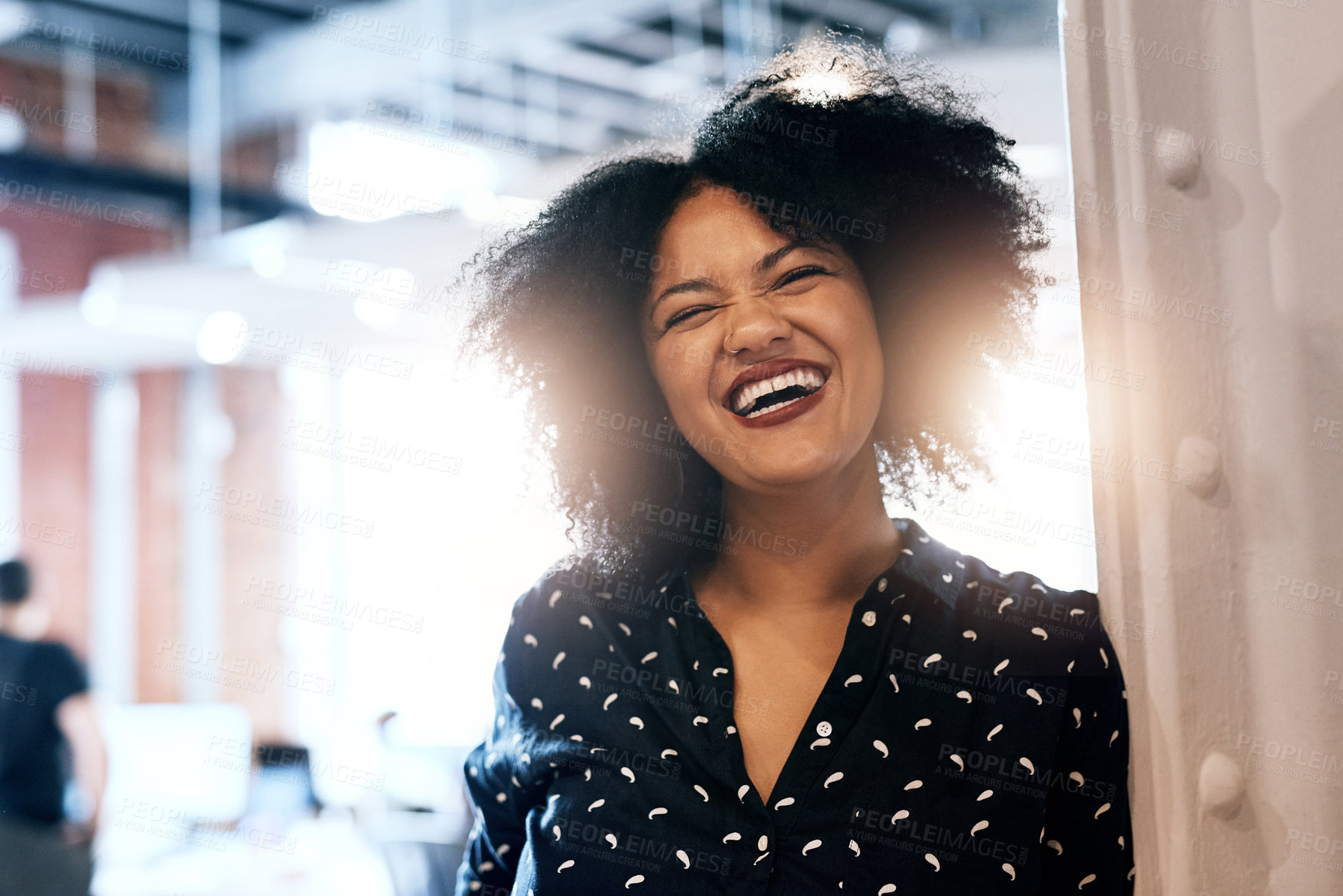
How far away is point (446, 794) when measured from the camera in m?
3.68

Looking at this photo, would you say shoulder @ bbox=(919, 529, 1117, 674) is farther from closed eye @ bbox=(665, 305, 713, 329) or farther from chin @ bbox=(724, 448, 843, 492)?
closed eye @ bbox=(665, 305, 713, 329)

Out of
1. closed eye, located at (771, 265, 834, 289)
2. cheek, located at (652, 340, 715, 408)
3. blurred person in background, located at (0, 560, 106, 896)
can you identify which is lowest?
blurred person in background, located at (0, 560, 106, 896)

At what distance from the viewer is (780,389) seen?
1101 millimetres

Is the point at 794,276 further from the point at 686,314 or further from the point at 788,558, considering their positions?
the point at 788,558

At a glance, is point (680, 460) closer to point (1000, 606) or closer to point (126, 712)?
point (1000, 606)

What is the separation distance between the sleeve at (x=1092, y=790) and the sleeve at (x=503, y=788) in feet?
1.91

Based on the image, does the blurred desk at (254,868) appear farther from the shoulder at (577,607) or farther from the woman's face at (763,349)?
the woman's face at (763,349)

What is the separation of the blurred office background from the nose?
2.64 meters

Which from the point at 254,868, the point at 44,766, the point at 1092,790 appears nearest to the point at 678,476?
the point at 1092,790

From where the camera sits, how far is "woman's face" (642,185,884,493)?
1.10 metres

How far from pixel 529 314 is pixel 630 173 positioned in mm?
228

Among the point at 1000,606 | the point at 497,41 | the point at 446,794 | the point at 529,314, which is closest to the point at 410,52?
the point at 497,41

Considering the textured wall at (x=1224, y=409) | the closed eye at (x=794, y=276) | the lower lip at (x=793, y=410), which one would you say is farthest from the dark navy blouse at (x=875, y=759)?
the closed eye at (x=794, y=276)

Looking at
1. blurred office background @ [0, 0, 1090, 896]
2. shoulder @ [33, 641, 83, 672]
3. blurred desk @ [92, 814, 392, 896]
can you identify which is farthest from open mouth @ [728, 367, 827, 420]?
blurred office background @ [0, 0, 1090, 896]
